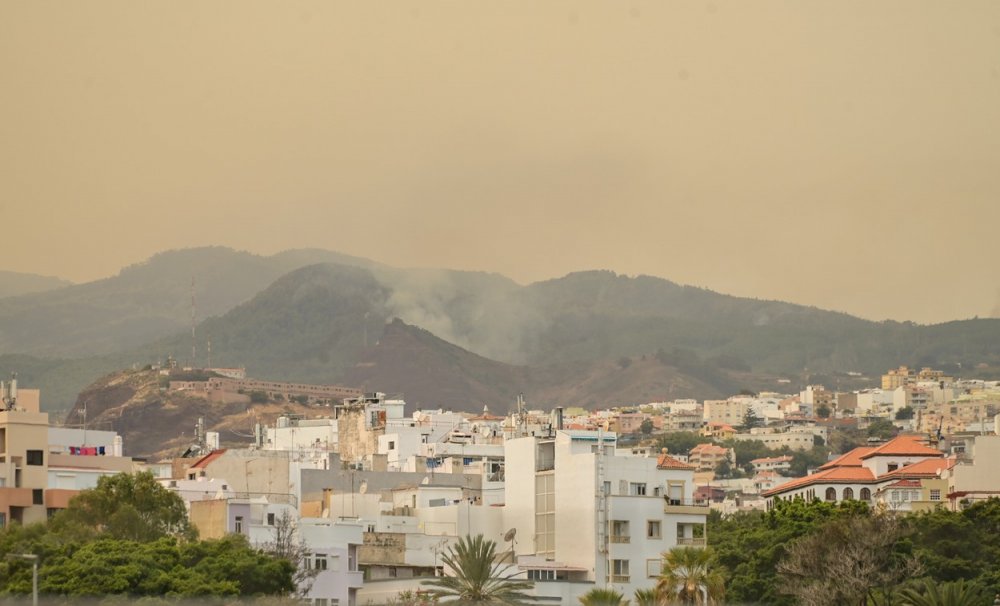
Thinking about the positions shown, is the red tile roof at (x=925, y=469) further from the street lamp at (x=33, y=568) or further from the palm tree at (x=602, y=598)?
the street lamp at (x=33, y=568)

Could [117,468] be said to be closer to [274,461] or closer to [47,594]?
[274,461]

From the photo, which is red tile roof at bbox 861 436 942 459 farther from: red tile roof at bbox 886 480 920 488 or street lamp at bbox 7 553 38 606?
street lamp at bbox 7 553 38 606

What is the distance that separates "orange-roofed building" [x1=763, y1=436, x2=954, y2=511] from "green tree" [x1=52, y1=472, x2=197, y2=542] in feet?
201

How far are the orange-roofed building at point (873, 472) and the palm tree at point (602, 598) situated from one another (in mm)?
54031

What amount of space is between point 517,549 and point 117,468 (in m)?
18.3

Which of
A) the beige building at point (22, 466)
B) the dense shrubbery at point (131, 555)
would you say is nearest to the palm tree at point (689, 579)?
the dense shrubbery at point (131, 555)

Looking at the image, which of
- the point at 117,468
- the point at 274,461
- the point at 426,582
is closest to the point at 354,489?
the point at 274,461

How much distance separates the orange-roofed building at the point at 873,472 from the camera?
131 meters

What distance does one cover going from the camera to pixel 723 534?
354ft

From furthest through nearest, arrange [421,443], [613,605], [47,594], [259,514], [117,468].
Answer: [421,443] → [117,468] → [259,514] → [613,605] → [47,594]

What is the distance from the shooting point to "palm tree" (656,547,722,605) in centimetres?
7750

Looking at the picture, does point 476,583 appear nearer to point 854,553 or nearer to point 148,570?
point 148,570

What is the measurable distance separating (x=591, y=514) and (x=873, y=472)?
55.5 m

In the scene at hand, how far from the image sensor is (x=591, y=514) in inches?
3359
